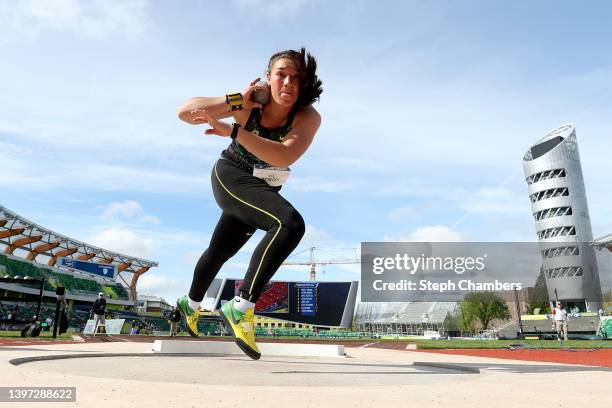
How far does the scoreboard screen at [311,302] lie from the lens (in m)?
51.1

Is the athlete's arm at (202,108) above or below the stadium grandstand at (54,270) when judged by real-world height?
below

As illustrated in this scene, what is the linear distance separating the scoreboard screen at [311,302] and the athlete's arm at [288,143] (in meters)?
47.3

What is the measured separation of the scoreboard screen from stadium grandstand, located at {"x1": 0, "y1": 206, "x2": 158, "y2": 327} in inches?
740

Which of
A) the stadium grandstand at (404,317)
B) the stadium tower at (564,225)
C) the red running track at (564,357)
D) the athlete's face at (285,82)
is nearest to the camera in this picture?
the athlete's face at (285,82)

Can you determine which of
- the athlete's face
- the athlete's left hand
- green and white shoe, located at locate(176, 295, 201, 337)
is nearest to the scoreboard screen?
green and white shoe, located at locate(176, 295, 201, 337)

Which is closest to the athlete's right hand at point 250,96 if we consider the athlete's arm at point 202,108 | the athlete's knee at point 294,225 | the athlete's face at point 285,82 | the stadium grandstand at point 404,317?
the athlete's arm at point 202,108

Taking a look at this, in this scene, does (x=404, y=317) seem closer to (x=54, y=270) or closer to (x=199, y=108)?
(x=54, y=270)

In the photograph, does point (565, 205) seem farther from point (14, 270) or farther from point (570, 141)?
point (14, 270)

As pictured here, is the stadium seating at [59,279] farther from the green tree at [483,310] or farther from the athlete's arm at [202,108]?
the athlete's arm at [202,108]

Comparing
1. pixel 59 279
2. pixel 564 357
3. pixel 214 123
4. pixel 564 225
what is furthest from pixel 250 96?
pixel 564 225

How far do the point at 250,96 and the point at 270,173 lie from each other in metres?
0.70

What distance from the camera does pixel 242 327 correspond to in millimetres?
4277

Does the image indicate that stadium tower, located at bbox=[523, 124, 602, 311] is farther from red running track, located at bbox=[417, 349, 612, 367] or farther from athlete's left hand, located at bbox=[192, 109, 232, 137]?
athlete's left hand, located at bbox=[192, 109, 232, 137]

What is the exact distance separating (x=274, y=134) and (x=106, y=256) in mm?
69219
